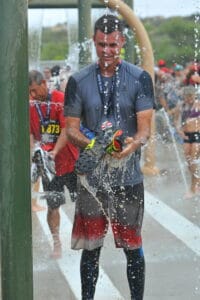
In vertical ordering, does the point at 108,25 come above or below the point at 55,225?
above

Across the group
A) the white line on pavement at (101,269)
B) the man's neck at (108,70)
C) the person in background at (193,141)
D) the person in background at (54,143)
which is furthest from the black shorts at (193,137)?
→ the man's neck at (108,70)

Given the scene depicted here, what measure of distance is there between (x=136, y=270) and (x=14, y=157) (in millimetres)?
1497

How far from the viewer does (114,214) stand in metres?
4.21

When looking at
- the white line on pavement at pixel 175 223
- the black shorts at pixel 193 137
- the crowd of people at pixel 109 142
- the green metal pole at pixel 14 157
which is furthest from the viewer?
the black shorts at pixel 193 137

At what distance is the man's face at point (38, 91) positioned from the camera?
5969 millimetres

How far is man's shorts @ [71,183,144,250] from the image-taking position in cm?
421

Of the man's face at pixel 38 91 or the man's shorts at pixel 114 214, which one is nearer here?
the man's shorts at pixel 114 214

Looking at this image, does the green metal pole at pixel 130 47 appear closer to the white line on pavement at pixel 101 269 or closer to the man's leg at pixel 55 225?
the white line on pavement at pixel 101 269

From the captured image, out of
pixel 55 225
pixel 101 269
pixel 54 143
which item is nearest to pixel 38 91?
pixel 54 143

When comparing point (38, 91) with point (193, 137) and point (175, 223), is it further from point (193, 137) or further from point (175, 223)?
point (193, 137)

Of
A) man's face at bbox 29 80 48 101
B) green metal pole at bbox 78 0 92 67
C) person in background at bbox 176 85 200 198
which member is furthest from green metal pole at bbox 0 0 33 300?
green metal pole at bbox 78 0 92 67

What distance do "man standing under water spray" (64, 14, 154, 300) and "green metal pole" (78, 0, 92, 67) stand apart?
14.9 ft

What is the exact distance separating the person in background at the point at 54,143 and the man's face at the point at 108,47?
1.75 m

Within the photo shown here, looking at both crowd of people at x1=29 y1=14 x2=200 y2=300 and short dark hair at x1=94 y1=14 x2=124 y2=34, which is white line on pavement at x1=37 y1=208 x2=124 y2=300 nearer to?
crowd of people at x1=29 y1=14 x2=200 y2=300
